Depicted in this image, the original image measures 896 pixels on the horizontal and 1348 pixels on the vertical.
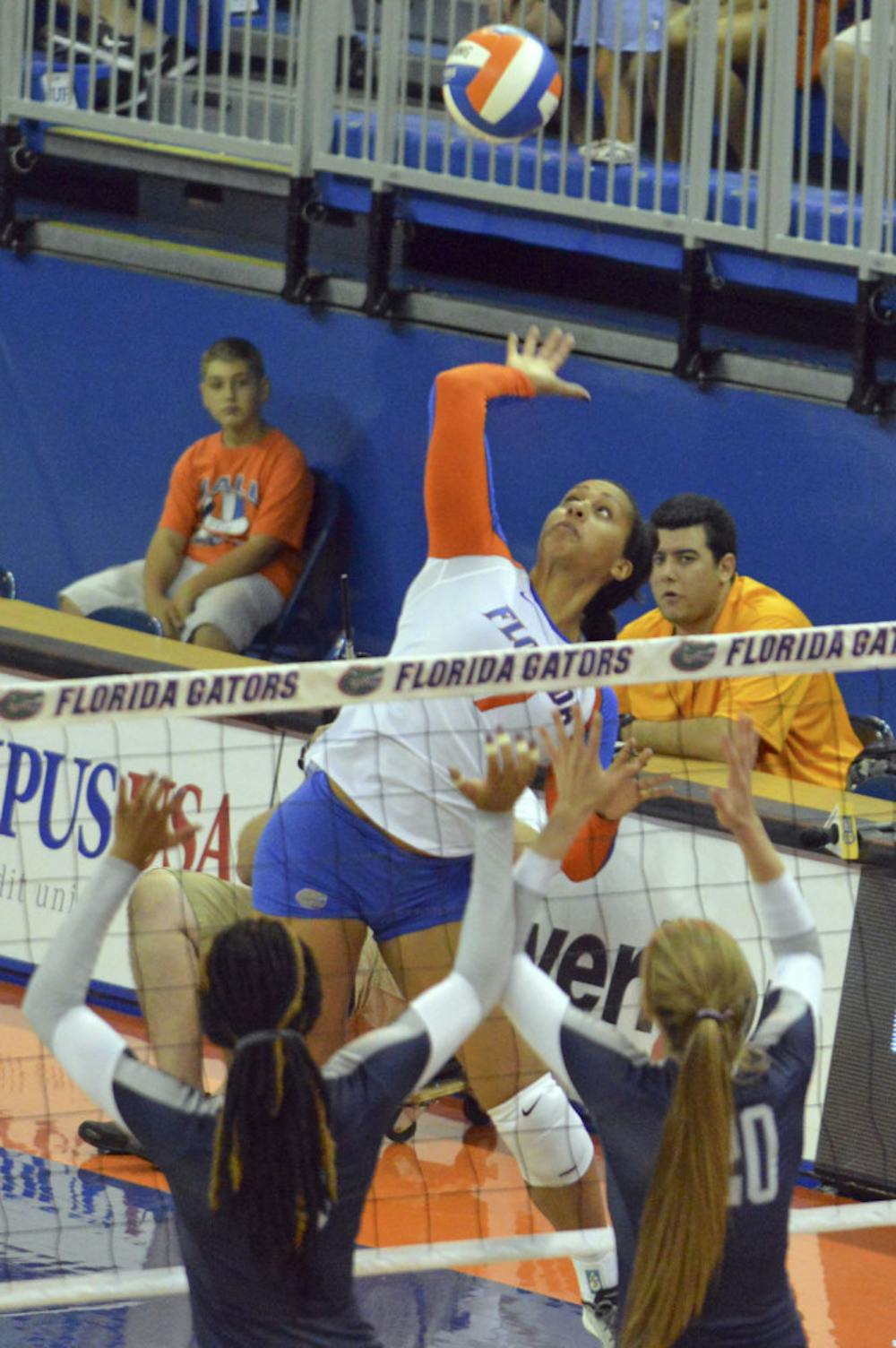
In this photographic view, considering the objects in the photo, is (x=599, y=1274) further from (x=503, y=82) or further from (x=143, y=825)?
(x=503, y=82)

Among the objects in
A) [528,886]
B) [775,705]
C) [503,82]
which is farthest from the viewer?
[503,82]

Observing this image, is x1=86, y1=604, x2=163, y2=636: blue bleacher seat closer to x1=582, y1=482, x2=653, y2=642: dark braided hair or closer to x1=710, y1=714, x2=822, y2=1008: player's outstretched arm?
x1=582, y1=482, x2=653, y2=642: dark braided hair

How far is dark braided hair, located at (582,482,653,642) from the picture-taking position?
5254 millimetres

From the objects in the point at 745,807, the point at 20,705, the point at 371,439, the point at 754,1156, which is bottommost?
A: the point at 754,1156

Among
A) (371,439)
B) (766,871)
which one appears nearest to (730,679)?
(371,439)

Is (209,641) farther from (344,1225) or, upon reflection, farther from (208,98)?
(344,1225)

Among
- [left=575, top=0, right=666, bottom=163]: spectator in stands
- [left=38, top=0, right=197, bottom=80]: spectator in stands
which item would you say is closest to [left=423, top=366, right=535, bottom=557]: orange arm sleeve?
[left=575, top=0, right=666, bottom=163]: spectator in stands

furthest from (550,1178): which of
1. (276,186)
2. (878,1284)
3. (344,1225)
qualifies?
(276,186)

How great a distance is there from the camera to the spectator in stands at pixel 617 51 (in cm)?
789

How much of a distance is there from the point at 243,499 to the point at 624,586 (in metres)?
3.88

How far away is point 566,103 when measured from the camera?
7.95 meters

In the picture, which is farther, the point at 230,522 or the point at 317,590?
the point at 317,590

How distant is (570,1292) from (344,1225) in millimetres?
2214

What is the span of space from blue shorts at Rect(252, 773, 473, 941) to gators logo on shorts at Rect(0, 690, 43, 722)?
0.92 m
